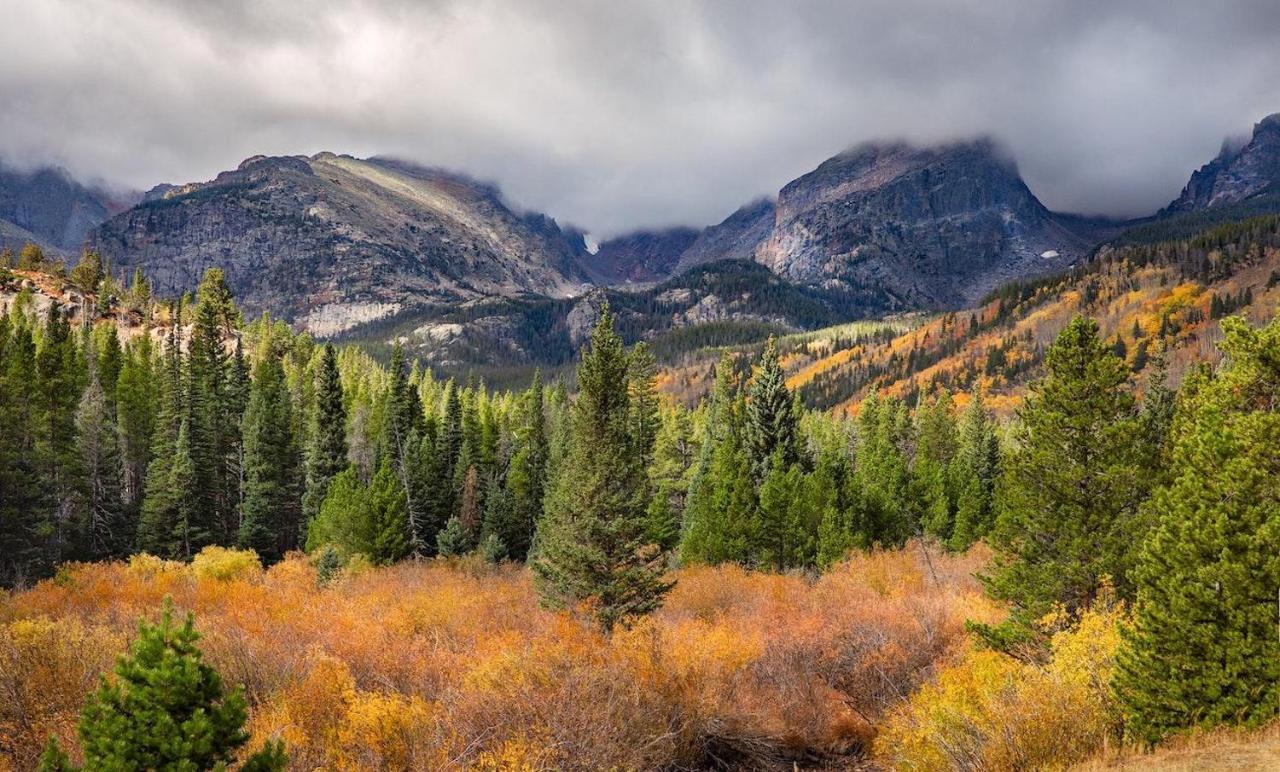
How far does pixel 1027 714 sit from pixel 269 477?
212ft

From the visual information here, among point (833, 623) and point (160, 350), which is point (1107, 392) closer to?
point (833, 623)

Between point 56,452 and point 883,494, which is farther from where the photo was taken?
point 883,494

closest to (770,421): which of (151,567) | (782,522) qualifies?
(782,522)

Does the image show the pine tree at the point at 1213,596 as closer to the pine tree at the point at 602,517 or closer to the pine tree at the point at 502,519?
the pine tree at the point at 602,517

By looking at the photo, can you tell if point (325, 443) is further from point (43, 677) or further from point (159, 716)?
point (159, 716)

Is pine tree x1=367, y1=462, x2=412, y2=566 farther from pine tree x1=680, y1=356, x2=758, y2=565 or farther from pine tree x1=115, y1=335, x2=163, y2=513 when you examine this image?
pine tree x1=115, y1=335, x2=163, y2=513

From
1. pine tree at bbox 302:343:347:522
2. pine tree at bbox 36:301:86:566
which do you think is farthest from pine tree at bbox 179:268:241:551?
pine tree at bbox 36:301:86:566

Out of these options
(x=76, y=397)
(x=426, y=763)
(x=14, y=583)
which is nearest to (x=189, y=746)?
(x=426, y=763)

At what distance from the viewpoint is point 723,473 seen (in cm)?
4797

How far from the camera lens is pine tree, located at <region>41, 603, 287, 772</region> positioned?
34.3ft

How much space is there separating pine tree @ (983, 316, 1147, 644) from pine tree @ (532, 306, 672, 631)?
43.8 ft

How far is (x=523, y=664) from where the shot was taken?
20531mm

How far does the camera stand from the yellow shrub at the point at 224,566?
42.0 m

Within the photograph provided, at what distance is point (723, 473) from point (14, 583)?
1776 inches
